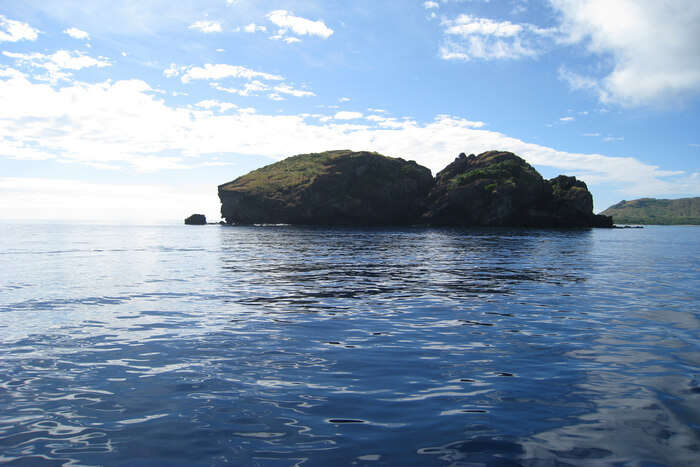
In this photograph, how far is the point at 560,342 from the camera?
12.0 m

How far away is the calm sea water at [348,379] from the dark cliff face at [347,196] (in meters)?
149

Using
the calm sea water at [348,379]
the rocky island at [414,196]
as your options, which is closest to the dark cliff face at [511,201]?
the rocky island at [414,196]

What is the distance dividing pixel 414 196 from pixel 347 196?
28.3m

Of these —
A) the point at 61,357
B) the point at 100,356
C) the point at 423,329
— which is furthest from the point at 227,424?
the point at 423,329

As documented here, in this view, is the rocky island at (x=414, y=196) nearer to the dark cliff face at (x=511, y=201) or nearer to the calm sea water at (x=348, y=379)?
the dark cliff face at (x=511, y=201)

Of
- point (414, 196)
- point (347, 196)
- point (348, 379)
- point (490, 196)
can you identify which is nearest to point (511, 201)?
point (490, 196)

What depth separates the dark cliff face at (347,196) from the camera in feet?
554

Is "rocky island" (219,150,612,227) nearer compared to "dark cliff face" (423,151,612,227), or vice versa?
"dark cliff face" (423,151,612,227)

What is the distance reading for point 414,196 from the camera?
173 m

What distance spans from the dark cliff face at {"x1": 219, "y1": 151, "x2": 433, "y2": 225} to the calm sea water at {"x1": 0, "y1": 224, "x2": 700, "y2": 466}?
149 meters

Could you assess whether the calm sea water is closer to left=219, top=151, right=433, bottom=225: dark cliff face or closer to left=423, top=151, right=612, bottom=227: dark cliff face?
left=423, top=151, right=612, bottom=227: dark cliff face

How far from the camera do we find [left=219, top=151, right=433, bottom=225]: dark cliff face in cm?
16875

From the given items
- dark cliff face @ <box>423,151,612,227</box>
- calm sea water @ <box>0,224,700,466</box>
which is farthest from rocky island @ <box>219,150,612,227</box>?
calm sea water @ <box>0,224,700,466</box>

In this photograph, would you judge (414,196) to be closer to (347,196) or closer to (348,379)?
(347,196)
